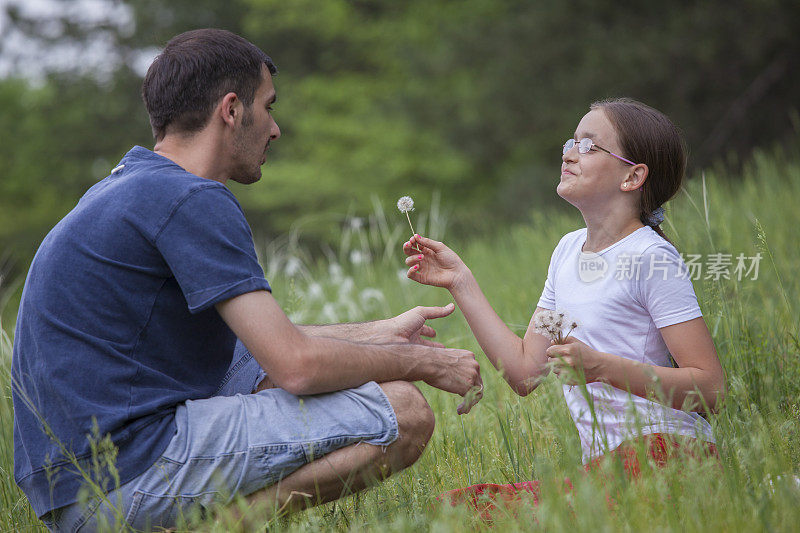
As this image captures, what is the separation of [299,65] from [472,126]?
7052 millimetres

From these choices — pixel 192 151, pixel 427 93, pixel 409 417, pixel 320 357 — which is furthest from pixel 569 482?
pixel 427 93

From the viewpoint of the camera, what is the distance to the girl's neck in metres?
2.63

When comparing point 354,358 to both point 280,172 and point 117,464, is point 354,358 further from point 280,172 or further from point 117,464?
point 280,172

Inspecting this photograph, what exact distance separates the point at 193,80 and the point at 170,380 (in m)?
1.01

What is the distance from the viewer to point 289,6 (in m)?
16.7

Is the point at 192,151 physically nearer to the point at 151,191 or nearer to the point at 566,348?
the point at 151,191

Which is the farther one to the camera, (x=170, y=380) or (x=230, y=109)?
(x=230, y=109)

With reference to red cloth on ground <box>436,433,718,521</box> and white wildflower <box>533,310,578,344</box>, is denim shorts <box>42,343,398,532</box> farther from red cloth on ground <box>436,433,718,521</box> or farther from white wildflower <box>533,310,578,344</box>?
white wildflower <box>533,310,578,344</box>

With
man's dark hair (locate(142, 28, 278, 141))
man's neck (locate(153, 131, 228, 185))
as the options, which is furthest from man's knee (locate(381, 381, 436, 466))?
man's dark hair (locate(142, 28, 278, 141))

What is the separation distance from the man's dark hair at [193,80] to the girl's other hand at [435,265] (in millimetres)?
816

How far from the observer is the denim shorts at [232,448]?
2270 millimetres

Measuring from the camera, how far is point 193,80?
2.63 meters

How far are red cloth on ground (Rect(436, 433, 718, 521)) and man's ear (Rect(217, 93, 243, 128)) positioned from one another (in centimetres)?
144

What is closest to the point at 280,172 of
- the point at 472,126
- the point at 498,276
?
the point at 472,126
